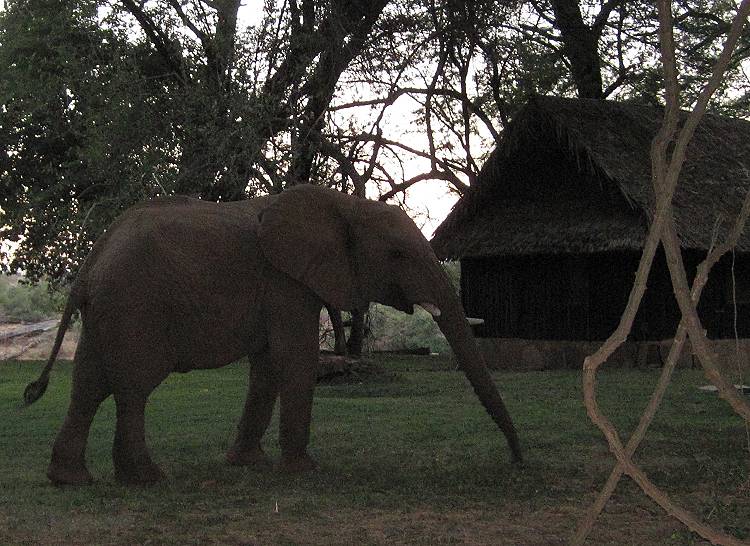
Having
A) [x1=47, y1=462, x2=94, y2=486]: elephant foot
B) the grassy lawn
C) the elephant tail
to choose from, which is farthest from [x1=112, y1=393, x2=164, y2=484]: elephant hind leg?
the elephant tail

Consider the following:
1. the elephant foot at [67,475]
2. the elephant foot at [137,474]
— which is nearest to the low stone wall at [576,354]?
the elephant foot at [137,474]

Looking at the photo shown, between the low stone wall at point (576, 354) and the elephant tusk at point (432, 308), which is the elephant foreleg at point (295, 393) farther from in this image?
the low stone wall at point (576, 354)

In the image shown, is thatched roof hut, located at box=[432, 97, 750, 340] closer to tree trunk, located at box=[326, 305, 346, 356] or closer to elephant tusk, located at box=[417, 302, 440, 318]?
tree trunk, located at box=[326, 305, 346, 356]

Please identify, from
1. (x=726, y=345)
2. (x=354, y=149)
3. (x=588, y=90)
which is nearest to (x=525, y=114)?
(x=354, y=149)

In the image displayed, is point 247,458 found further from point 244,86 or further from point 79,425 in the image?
point 244,86

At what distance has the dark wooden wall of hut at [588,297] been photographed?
60.4ft

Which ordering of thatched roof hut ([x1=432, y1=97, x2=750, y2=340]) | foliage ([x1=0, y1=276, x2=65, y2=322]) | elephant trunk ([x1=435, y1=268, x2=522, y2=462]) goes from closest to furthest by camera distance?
elephant trunk ([x1=435, y1=268, x2=522, y2=462]) → thatched roof hut ([x1=432, y1=97, x2=750, y2=340]) → foliage ([x1=0, y1=276, x2=65, y2=322])

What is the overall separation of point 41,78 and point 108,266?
47.5ft

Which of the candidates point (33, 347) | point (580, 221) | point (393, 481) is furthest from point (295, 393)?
point (33, 347)

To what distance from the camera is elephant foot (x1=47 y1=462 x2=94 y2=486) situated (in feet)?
23.2

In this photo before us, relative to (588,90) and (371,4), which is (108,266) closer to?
(371,4)

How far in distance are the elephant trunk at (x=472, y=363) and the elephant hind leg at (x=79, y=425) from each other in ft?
7.35

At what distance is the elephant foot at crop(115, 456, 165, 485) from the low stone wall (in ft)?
37.7

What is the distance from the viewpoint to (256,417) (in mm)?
7879
